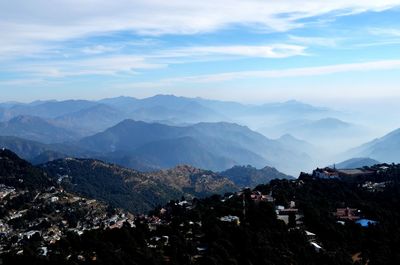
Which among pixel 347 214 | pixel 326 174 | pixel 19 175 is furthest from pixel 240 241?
pixel 19 175

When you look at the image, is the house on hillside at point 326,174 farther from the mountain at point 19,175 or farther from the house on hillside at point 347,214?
the mountain at point 19,175

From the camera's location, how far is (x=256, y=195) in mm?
93438

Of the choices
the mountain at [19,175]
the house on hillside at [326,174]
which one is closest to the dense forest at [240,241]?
the house on hillside at [326,174]

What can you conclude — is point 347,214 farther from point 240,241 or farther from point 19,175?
point 19,175

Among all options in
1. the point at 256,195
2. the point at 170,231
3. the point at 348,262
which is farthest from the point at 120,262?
the point at 256,195

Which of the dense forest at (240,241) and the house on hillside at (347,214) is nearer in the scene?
the dense forest at (240,241)

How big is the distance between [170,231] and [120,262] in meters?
15.3

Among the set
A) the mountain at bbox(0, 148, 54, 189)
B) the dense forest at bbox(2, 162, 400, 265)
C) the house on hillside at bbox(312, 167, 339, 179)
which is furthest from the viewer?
the mountain at bbox(0, 148, 54, 189)

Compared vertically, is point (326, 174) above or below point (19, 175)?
below

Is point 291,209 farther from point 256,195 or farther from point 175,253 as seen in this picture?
point 175,253

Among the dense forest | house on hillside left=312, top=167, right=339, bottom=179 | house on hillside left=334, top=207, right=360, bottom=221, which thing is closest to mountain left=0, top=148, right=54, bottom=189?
house on hillside left=312, top=167, right=339, bottom=179

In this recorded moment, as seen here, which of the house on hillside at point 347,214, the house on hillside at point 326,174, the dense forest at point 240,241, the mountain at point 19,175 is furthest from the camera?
the mountain at point 19,175

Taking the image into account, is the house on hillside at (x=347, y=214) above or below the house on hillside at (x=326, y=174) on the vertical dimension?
below

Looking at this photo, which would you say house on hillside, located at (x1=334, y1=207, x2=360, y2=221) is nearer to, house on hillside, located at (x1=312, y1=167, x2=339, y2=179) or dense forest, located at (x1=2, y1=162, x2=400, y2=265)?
dense forest, located at (x1=2, y1=162, x2=400, y2=265)
